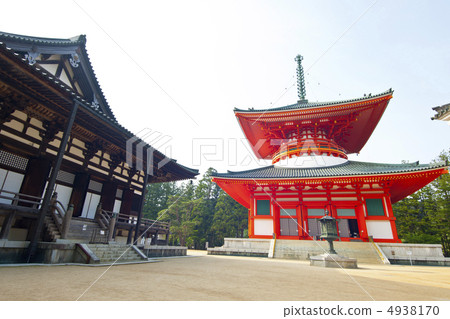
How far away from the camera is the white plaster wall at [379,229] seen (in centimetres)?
1408

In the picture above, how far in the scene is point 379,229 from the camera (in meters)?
14.3

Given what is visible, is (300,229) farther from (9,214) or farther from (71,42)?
(71,42)

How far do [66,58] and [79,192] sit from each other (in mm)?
6286

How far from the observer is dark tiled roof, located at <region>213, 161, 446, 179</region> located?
541 inches

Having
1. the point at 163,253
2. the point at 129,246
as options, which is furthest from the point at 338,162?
the point at 129,246

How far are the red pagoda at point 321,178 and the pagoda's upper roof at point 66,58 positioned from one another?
9383 millimetres

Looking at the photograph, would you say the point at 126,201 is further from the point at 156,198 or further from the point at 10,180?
the point at 156,198

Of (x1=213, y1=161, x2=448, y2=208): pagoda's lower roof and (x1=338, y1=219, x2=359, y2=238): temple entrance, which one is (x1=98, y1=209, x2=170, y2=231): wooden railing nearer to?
(x1=213, y1=161, x2=448, y2=208): pagoda's lower roof

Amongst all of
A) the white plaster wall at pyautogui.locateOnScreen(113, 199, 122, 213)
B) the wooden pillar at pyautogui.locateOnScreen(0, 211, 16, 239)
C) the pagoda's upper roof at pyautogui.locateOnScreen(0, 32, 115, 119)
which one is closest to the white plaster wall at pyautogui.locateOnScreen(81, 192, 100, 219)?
the white plaster wall at pyautogui.locateOnScreen(113, 199, 122, 213)

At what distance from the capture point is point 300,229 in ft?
50.8

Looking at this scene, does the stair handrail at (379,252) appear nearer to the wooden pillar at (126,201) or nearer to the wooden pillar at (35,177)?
the wooden pillar at (126,201)

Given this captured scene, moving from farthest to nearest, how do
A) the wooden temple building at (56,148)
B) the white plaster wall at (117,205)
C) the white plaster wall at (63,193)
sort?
the white plaster wall at (117,205) → the white plaster wall at (63,193) → the wooden temple building at (56,148)

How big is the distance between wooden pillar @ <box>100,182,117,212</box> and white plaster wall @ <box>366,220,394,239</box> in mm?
16230

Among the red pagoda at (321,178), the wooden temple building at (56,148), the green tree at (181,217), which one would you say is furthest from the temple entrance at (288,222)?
the green tree at (181,217)
